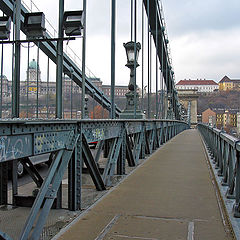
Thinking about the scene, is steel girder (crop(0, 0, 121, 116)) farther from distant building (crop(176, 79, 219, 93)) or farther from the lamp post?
distant building (crop(176, 79, 219, 93))

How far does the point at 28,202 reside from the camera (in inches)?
199

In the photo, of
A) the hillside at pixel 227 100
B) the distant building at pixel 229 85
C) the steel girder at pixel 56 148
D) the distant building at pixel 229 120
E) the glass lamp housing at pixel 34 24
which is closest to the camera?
the steel girder at pixel 56 148

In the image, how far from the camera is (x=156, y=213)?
445 centimetres

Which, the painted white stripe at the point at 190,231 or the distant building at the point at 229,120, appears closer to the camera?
the painted white stripe at the point at 190,231

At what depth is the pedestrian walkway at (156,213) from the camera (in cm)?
369

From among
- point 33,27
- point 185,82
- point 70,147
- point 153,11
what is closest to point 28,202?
point 70,147

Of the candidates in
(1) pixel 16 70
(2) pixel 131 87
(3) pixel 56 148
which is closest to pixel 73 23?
(1) pixel 16 70

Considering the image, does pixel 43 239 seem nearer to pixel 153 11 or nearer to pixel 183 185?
pixel 183 185

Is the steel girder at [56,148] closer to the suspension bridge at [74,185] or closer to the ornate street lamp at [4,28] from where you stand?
the suspension bridge at [74,185]

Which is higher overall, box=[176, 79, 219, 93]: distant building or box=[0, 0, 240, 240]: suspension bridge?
box=[176, 79, 219, 93]: distant building

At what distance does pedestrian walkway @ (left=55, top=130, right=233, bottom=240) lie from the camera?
12.1 ft

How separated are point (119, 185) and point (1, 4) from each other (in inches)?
204

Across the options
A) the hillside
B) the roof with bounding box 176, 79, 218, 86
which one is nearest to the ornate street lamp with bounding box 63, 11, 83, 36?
the hillside

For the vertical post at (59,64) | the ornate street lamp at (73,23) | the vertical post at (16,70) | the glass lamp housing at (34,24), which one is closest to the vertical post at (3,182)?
the vertical post at (59,64)
